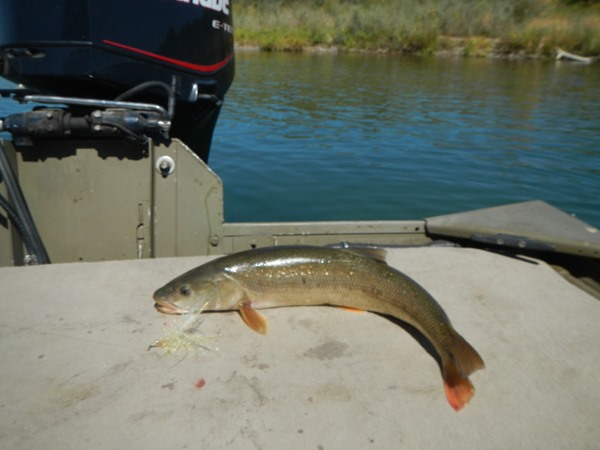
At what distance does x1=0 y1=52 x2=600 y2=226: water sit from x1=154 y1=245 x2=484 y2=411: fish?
13.5 ft

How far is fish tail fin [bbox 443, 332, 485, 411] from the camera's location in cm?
197

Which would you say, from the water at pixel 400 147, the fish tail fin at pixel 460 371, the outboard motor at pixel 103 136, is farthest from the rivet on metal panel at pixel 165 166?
the water at pixel 400 147

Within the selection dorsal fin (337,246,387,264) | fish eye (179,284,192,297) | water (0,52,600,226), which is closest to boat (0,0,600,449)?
fish eye (179,284,192,297)

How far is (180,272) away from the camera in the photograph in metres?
2.92

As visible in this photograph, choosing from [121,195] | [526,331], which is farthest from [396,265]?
[121,195]

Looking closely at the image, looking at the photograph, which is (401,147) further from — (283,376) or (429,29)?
(429,29)

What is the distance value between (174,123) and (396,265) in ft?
6.64

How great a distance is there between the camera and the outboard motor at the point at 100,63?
3055mm

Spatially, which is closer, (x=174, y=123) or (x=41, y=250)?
(x=41, y=250)

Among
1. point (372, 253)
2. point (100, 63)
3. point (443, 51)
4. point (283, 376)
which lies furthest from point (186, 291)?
point (443, 51)

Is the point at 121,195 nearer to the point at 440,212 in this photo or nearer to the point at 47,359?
the point at 47,359

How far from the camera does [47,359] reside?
212 cm

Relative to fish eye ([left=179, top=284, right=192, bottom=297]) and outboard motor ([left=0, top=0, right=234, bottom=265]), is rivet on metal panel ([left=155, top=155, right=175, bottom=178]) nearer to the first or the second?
outboard motor ([left=0, top=0, right=234, bottom=265])

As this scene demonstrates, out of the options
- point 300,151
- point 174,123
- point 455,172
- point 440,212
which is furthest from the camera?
point 300,151
